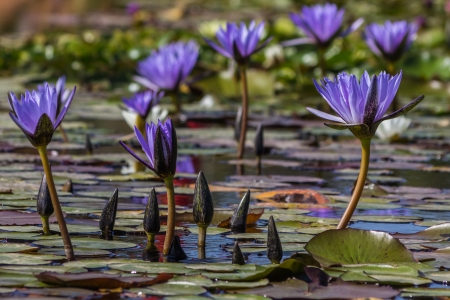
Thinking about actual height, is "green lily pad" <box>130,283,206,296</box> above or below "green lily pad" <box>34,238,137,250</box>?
below

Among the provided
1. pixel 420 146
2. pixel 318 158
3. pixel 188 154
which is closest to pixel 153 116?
pixel 188 154

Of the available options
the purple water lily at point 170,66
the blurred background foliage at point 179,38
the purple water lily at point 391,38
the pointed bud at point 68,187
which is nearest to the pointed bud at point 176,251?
the pointed bud at point 68,187

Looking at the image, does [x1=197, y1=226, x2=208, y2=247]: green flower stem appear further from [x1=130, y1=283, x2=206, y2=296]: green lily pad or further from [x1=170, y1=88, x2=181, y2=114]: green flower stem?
[x1=170, y1=88, x2=181, y2=114]: green flower stem

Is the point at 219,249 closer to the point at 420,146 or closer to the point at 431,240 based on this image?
the point at 431,240

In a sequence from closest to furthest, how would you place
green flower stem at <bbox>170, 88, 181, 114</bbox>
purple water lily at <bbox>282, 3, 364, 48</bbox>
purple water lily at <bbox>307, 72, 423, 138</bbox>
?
purple water lily at <bbox>307, 72, 423, 138</bbox> → green flower stem at <bbox>170, 88, 181, 114</bbox> → purple water lily at <bbox>282, 3, 364, 48</bbox>

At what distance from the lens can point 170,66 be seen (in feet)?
14.0

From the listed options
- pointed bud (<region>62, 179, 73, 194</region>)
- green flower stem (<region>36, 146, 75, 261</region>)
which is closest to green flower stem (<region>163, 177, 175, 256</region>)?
green flower stem (<region>36, 146, 75, 261</region>)

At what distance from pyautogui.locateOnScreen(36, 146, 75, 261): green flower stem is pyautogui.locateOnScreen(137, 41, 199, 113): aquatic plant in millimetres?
2405

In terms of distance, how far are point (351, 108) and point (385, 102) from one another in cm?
7

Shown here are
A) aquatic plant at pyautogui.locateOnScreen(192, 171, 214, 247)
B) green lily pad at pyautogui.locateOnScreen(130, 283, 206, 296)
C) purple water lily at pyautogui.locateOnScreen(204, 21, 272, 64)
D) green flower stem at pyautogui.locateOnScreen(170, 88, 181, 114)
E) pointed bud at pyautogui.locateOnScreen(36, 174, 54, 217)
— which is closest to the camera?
green lily pad at pyautogui.locateOnScreen(130, 283, 206, 296)

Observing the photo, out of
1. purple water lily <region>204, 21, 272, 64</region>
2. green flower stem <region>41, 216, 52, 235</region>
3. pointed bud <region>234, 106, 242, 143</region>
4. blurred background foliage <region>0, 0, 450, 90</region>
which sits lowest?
green flower stem <region>41, 216, 52, 235</region>

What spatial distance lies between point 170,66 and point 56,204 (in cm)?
247

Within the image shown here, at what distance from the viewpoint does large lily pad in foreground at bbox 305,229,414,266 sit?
1928mm

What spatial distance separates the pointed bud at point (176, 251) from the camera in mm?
1938
